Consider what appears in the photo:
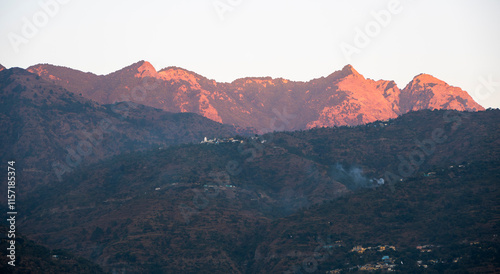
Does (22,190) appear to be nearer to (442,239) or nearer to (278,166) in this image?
(278,166)

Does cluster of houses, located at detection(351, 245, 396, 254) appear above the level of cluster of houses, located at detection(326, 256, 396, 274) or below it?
above

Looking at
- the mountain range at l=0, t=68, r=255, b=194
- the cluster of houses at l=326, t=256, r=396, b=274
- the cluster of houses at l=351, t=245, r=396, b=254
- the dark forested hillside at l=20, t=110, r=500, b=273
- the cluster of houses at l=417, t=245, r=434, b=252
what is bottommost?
the cluster of houses at l=326, t=256, r=396, b=274

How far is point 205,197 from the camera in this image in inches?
4683

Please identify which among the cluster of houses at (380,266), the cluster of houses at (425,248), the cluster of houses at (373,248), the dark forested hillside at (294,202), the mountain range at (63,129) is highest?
the mountain range at (63,129)

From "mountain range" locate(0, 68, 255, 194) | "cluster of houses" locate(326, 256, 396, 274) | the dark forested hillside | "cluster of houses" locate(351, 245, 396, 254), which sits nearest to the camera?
"cluster of houses" locate(326, 256, 396, 274)

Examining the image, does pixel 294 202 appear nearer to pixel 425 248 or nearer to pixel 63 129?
pixel 425 248

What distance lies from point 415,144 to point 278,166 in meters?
32.1

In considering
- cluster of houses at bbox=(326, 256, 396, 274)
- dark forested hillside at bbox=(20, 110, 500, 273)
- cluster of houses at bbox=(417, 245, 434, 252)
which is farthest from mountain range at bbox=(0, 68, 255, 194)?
cluster of houses at bbox=(417, 245, 434, 252)

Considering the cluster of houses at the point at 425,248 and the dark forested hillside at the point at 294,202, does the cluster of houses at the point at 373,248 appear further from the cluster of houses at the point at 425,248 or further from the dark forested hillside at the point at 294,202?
the cluster of houses at the point at 425,248

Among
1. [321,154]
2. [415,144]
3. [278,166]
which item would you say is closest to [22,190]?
[278,166]

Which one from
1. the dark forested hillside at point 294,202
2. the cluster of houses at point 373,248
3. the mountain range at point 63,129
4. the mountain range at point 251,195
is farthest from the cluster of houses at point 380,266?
the mountain range at point 63,129

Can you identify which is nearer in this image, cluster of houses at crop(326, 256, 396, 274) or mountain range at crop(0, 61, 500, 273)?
cluster of houses at crop(326, 256, 396, 274)

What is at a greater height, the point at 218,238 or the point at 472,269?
the point at 218,238

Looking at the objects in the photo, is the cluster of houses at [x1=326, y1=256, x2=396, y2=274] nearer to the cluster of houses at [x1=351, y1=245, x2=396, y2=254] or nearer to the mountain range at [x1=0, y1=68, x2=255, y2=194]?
the cluster of houses at [x1=351, y1=245, x2=396, y2=254]
